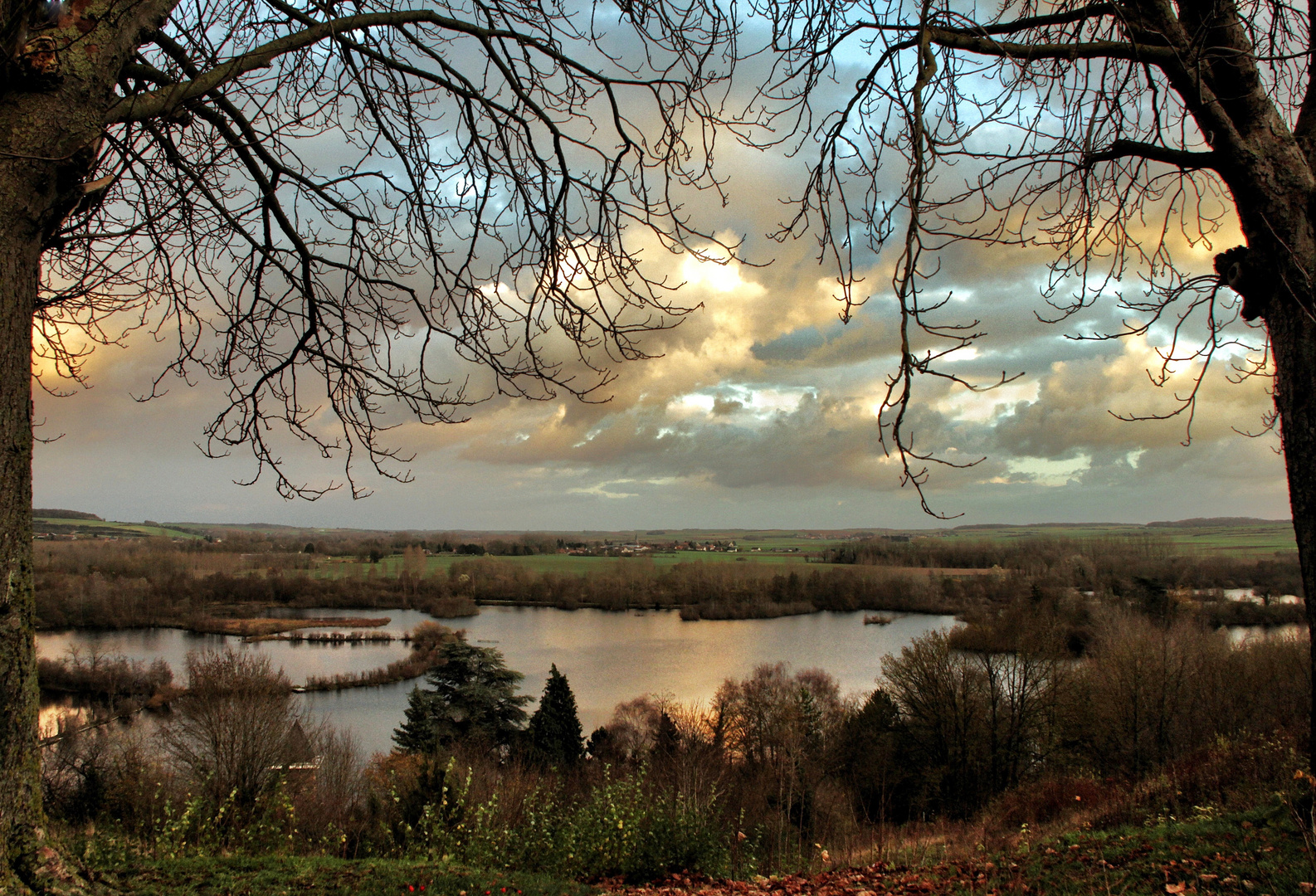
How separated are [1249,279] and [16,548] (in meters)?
4.05

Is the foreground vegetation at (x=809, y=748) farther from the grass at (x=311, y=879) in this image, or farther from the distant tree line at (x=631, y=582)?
the distant tree line at (x=631, y=582)

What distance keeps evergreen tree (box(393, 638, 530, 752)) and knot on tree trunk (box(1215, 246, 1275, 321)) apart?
17992 mm

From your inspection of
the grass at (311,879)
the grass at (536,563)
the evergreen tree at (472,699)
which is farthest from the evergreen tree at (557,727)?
the grass at (536,563)

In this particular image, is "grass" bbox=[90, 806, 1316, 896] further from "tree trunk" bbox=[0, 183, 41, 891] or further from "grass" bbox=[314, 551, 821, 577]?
"grass" bbox=[314, 551, 821, 577]

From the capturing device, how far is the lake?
24.6m

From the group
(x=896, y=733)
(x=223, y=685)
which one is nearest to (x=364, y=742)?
(x=223, y=685)

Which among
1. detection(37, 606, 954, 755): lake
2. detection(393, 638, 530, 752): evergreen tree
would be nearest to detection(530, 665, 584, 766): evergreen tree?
detection(393, 638, 530, 752): evergreen tree

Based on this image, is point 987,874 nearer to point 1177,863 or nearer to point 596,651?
point 1177,863

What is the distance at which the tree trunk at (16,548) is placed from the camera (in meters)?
2.13

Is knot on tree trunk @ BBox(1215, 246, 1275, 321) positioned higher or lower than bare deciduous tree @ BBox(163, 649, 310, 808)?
higher

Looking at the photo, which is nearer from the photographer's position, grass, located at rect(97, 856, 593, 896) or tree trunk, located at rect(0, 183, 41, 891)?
tree trunk, located at rect(0, 183, 41, 891)

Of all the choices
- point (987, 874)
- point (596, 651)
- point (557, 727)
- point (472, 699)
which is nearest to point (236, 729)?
point (472, 699)

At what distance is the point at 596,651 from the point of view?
1308 inches

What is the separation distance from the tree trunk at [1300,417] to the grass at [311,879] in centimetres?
352
